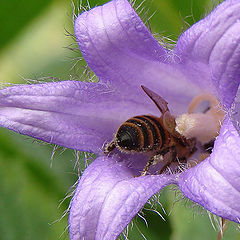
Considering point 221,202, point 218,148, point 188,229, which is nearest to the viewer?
point 221,202

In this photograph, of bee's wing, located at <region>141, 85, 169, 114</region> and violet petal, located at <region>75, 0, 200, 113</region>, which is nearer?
violet petal, located at <region>75, 0, 200, 113</region>

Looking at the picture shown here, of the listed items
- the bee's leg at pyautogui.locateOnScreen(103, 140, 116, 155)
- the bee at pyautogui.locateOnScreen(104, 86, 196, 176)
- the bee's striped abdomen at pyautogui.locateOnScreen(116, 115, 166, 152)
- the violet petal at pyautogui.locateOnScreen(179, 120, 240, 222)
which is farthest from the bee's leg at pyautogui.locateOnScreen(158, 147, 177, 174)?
the violet petal at pyautogui.locateOnScreen(179, 120, 240, 222)

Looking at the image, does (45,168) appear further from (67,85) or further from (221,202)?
(221,202)

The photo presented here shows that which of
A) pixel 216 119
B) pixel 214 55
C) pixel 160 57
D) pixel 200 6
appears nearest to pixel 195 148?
pixel 216 119

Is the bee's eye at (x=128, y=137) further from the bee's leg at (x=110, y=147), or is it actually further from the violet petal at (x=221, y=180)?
the violet petal at (x=221, y=180)

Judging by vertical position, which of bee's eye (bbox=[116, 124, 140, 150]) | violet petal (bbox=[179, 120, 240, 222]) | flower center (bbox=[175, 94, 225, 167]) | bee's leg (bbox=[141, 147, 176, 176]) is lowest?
flower center (bbox=[175, 94, 225, 167])

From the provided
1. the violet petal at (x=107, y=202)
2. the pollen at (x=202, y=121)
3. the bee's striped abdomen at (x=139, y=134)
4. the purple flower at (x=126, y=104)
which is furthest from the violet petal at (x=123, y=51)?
the violet petal at (x=107, y=202)

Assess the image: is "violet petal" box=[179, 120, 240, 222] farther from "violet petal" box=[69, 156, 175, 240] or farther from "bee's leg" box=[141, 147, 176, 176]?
"bee's leg" box=[141, 147, 176, 176]
